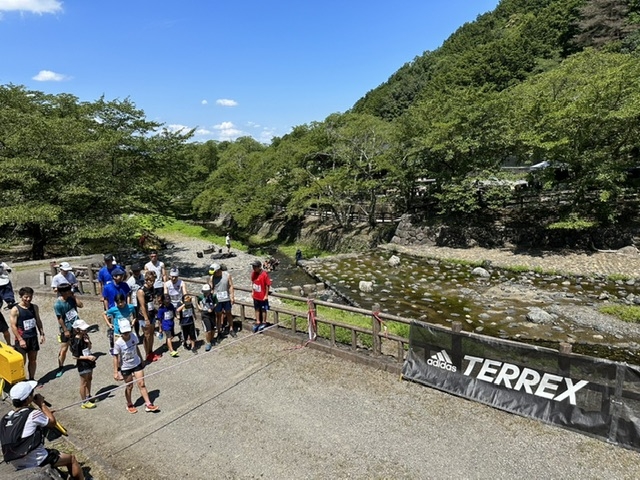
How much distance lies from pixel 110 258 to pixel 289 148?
25.4 metres

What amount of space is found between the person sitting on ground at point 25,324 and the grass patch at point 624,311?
17.8 m

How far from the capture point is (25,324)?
7.19m

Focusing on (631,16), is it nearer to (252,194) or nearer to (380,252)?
(380,252)

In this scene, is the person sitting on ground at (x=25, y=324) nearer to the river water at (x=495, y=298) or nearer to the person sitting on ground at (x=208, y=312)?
the person sitting on ground at (x=208, y=312)

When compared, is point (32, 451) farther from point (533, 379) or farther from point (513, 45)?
point (513, 45)

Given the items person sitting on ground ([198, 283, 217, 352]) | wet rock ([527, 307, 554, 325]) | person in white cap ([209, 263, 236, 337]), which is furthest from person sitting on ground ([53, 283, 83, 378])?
wet rock ([527, 307, 554, 325])

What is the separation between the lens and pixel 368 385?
287 inches

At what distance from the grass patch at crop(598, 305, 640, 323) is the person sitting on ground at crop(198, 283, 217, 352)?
47.2 ft

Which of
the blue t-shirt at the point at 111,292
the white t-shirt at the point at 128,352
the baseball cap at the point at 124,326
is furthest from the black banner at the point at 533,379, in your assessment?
the blue t-shirt at the point at 111,292

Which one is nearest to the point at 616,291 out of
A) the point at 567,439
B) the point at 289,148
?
the point at 567,439

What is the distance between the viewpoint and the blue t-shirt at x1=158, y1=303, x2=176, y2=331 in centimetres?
874

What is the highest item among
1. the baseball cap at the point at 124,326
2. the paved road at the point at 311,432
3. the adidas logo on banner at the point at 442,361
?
the baseball cap at the point at 124,326

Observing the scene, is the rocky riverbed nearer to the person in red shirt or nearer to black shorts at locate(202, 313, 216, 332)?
the person in red shirt

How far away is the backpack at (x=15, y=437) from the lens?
162 inches
